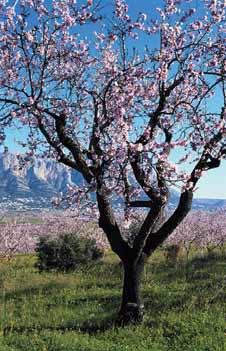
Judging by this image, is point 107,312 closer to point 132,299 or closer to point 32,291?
point 132,299

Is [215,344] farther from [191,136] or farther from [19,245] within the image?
[19,245]

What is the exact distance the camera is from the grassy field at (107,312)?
12203mm

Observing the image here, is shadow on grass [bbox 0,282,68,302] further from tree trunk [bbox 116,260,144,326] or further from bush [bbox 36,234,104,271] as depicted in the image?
bush [bbox 36,234,104,271]

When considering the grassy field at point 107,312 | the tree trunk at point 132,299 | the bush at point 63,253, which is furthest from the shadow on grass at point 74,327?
the bush at point 63,253

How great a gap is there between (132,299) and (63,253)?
15.1 metres

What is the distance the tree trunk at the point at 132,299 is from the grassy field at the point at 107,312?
33 centimetres

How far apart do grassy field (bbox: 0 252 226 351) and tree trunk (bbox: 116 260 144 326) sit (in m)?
0.33

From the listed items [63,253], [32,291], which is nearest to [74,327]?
[32,291]

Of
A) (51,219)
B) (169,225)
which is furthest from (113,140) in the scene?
(51,219)

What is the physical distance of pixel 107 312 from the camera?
16.0 meters

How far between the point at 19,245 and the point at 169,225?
66.8m

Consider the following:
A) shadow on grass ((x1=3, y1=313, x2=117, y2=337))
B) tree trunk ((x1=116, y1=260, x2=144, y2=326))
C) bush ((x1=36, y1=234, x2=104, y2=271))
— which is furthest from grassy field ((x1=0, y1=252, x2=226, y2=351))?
bush ((x1=36, y1=234, x2=104, y2=271))

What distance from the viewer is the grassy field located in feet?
40.0

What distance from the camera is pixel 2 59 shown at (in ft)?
45.8
